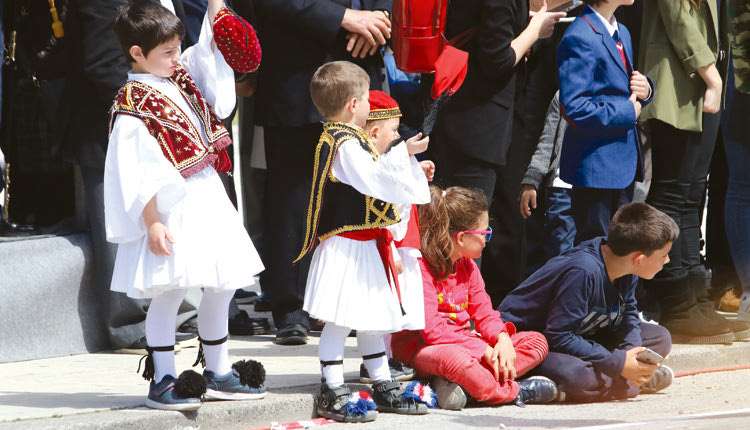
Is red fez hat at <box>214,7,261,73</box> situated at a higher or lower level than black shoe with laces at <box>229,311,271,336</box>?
higher

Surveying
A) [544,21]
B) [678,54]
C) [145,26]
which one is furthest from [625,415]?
[145,26]

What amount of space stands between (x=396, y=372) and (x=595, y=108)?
1588mm

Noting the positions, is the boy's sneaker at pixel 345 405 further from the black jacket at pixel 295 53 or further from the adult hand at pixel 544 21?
the adult hand at pixel 544 21

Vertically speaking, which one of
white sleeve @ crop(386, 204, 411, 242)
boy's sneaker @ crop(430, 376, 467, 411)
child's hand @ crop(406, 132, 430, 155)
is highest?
child's hand @ crop(406, 132, 430, 155)

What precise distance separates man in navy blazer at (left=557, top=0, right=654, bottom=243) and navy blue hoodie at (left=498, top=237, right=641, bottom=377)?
0.34 meters

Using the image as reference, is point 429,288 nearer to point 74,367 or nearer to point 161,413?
point 161,413

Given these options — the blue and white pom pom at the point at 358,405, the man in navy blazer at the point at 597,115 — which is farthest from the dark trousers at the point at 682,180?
the blue and white pom pom at the point at 358,405

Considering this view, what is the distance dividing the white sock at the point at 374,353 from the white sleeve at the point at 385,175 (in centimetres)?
60

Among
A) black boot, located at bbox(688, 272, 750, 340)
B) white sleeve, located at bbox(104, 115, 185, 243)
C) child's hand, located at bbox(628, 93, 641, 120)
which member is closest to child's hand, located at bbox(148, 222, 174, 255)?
white sleeve, located at bbox(104, 115, 185, 243)

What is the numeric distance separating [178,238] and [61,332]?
5.49 ft

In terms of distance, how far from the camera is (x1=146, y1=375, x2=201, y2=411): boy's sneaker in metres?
4.23

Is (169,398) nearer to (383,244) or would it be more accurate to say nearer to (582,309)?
Answer: (383,244)

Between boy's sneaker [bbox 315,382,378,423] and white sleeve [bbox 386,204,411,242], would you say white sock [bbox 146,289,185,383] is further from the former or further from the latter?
white sleeve [bbox 386,204,411,242]

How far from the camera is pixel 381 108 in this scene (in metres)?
4.84
